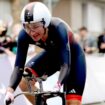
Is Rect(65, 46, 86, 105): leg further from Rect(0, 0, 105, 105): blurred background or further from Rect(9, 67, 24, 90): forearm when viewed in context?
Rect(0, 0, 105, 105): blurred background

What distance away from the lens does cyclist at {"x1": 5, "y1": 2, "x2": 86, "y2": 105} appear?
542cm

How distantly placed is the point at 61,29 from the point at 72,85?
0.77 metres

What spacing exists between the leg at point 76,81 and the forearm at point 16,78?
2.37ft

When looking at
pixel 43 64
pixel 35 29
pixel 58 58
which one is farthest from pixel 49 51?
pixel 35 29

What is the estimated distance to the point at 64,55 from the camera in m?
5.60

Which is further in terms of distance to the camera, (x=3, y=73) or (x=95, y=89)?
(x=95, y=89)

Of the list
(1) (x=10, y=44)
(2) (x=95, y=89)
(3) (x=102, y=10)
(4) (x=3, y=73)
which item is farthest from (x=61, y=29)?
(3) (x=102, y=10)

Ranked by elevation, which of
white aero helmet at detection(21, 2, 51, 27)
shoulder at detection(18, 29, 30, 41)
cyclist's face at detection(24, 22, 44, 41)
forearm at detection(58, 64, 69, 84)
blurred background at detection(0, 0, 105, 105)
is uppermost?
white aero helmet at detection(21, 2, 51, 27)

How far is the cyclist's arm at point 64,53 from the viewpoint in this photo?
17.8ft

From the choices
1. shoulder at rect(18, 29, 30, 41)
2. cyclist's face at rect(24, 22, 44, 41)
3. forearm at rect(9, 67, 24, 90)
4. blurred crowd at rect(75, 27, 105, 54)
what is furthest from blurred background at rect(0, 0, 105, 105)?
cyclist's face at rect(24, 22, 44, 41)

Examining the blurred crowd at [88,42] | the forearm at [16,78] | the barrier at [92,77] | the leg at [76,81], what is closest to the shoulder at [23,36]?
the forearm at [16,78]

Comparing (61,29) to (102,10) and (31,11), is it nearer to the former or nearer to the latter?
(31,11)

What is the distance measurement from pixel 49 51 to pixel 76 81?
1.70ft

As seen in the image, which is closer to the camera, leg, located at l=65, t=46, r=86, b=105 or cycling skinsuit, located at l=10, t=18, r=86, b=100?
cycling skinsuit, located at l=10, t=18, r=86, b=100
